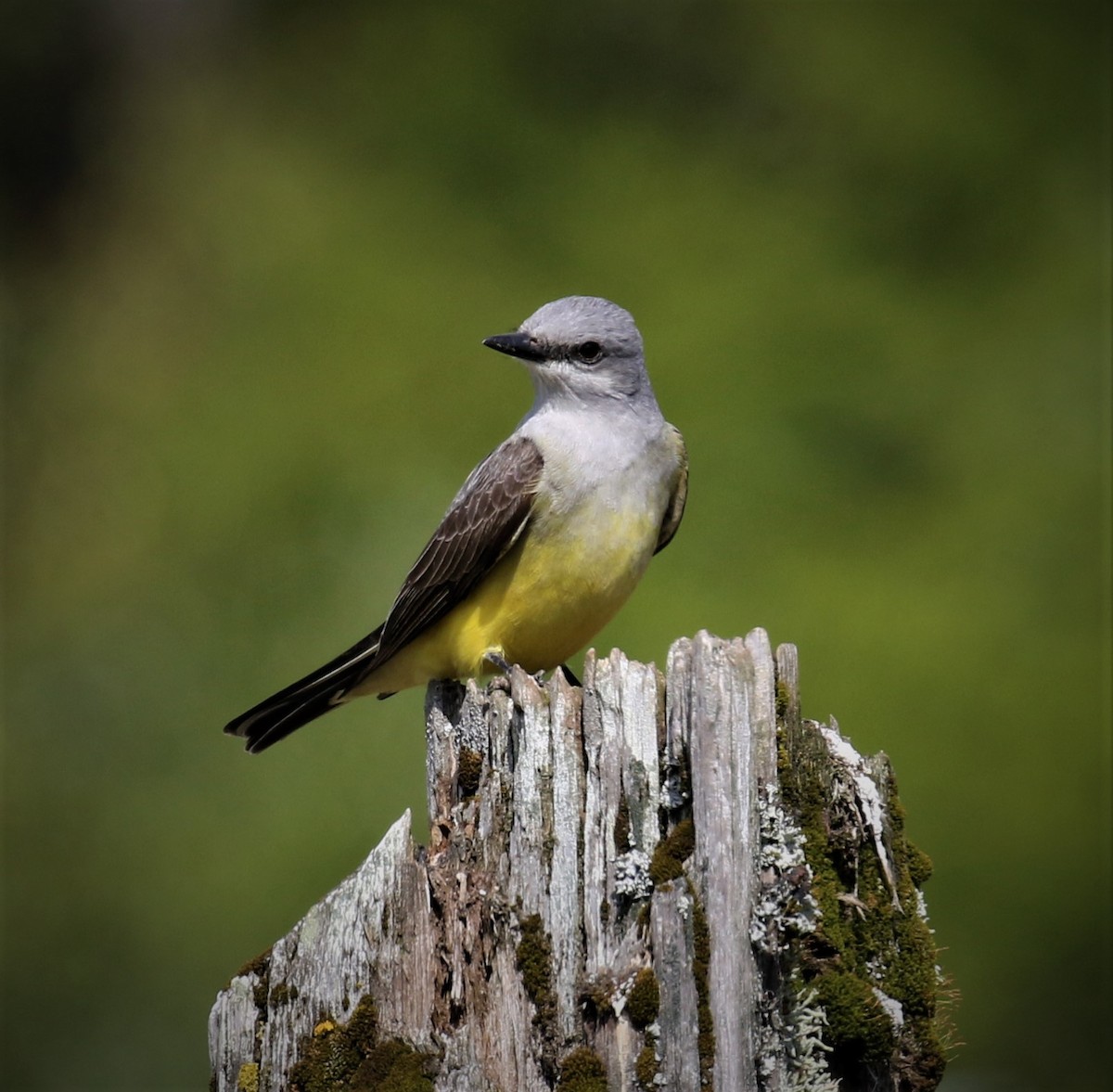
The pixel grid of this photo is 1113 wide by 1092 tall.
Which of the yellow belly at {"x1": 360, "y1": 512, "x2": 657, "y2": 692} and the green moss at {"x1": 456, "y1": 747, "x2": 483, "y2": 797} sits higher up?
the yellow belly at {"x1": 360, "y1": 512, "x2": 657, "y2": 692}

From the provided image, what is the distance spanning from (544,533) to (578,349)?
792 mm

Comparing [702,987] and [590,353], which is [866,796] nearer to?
[702,987]

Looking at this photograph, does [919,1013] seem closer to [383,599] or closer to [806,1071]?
[806,1071]

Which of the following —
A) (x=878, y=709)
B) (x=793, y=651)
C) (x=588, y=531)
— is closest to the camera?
(x=793, y=651)

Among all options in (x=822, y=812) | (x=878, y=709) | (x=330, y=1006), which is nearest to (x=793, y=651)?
(x=822, y=812)

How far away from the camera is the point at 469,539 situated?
17.0ft

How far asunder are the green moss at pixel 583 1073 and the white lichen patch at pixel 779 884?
478 mm

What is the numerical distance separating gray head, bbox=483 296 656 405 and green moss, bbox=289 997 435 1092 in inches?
104

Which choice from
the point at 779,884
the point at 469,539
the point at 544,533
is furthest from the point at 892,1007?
the point at 469,539

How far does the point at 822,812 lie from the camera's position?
11.3 feet

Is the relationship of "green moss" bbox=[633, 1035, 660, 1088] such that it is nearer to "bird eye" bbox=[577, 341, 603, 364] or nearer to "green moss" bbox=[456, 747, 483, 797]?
"green moss" bbox=[456, 747, 483, 797]

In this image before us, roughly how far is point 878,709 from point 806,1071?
378cm

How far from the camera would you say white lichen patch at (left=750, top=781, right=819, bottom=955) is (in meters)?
3.32

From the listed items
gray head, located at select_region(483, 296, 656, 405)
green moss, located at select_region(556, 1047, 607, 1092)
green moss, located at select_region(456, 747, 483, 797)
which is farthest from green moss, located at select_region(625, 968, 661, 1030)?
gray head, located at select_region(483, 296, 656, 405)
